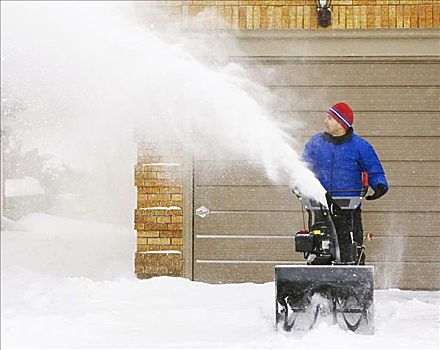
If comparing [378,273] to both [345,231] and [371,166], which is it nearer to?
[371,166]

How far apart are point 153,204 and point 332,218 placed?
3331 mm

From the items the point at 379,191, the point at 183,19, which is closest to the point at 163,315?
the point at 379,191

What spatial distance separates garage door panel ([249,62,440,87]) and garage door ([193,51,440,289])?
1 centimetres

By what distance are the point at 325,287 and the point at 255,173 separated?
11.5 feet

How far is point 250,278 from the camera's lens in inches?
353

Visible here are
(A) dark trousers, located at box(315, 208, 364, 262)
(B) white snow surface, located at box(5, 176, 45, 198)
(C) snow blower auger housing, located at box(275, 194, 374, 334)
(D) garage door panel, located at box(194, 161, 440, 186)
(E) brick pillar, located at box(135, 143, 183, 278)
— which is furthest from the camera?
(B) white snow surface, located at box(5, 176, 45, 198)

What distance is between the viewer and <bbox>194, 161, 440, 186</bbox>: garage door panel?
8.95m

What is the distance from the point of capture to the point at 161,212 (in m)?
8.88

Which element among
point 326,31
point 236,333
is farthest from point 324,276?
point 326,31

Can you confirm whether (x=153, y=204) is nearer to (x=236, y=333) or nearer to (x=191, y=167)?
(x=191, y=167)

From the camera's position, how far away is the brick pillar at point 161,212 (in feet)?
29.0

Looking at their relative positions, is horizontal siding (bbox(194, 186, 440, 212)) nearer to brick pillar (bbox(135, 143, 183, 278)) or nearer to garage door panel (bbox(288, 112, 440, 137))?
brick pillar (bbox(135, 143, 183, 278))

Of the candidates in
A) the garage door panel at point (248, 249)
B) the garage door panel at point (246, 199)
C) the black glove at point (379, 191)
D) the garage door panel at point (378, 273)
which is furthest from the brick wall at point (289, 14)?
the black glove at point (379, 191)

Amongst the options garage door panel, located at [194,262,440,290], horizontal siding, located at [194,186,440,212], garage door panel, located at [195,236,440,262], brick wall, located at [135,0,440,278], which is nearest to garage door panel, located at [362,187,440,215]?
horizontal siding, located at [194,186,440,212]
